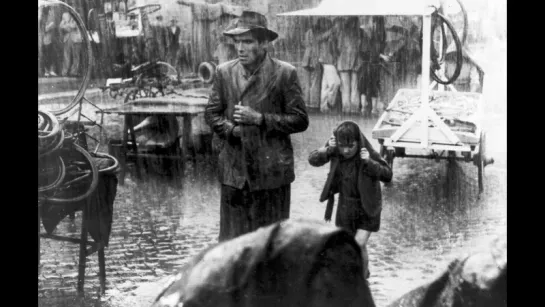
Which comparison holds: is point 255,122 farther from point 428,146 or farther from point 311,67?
point 428,146

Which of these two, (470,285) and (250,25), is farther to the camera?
(470,285)

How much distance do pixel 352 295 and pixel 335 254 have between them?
10.6 inches

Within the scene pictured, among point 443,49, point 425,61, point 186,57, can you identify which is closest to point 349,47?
point 425,61

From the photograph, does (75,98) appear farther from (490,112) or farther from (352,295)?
(490,112)

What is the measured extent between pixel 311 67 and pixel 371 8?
1.68ft

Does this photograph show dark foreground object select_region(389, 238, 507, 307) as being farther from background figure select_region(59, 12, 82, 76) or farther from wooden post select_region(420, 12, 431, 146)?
background figure select_region(59, 12, 82, 76)

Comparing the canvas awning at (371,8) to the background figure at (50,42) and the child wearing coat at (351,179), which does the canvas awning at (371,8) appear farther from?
the background figure at (50,42)

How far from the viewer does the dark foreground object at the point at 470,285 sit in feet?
24.8

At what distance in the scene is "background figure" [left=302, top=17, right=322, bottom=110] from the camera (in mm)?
7512

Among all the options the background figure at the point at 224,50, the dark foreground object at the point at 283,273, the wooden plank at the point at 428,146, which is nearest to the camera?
the dark foreground object at the point at 283,273

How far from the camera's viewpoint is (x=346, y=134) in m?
7.51

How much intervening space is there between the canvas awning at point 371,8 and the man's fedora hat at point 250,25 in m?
0.13

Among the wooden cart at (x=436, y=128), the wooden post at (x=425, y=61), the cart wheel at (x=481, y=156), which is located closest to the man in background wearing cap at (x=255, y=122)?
the wooden cart at (x=436, y=128)

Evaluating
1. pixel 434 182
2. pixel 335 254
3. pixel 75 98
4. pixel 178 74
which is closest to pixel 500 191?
pixel 434 182
